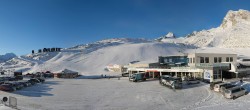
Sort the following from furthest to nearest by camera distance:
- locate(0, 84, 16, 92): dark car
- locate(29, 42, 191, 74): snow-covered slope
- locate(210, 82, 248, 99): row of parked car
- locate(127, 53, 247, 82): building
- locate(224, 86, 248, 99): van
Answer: locate(29, 42, 191, 74): snow-covered slope → locate(127, 53, 247, 82): building → locate(0, 84, 16, 92): dark car → locate(210, 82, 248, 99): row of parked car → locate(224, 86, 248, 99): van

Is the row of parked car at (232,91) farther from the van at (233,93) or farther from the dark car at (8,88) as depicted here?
the dark car at (8,88)

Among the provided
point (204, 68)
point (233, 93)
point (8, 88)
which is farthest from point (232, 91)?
point (8, 88)

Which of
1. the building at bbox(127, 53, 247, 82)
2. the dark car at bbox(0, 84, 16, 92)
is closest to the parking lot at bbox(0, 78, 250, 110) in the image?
the dark car at bbox(0, 84, 16, 92)

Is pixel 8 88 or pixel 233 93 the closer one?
pixel 233 93

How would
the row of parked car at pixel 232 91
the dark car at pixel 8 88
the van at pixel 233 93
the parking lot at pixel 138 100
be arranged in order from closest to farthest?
1. the parking lot at pixel 138 100
2. the van at pixel 233 93
3. the row of parked car at pixel 232 91
4. the dark car at pixel 8 88

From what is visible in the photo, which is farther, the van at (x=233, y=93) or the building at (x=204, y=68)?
the building at (x=204, y=68)

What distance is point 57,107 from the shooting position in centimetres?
3881

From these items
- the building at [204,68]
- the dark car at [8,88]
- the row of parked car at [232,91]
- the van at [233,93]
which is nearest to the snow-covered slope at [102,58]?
the building at [204,68]

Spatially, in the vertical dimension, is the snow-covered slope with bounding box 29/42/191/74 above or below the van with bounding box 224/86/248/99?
above

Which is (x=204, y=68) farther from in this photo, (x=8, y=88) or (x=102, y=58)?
(x=102, y=58)

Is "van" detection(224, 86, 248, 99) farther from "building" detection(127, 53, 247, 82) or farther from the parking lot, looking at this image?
"building" detection(127, 53, 247, 82)

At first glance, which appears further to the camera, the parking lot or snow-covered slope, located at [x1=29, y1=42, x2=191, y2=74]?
snow-covered slope, located at [x1=29, y1=42, x2=191, y2=74]

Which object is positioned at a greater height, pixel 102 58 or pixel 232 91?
pixel 102 58

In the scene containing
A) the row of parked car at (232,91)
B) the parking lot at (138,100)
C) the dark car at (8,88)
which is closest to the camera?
the parking lot at (138,100)
